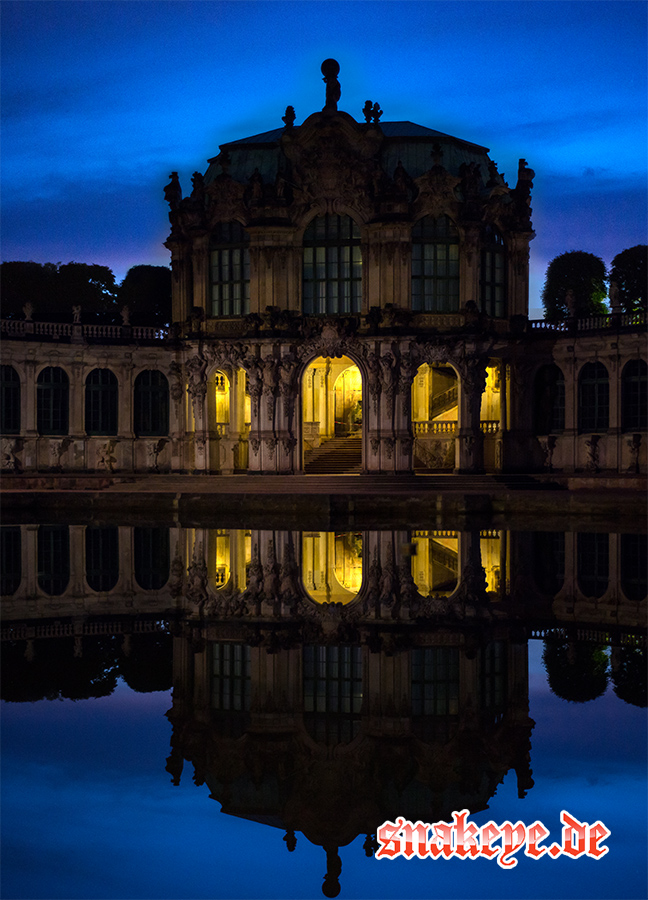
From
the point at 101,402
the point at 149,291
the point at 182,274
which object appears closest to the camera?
the point at 182,274

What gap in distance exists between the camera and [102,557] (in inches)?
852

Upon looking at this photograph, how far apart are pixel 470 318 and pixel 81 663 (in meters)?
35.3

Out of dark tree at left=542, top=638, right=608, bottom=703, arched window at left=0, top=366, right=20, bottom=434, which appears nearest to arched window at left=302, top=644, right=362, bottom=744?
dark tree at left=542, top=638, right=608, bottom=703

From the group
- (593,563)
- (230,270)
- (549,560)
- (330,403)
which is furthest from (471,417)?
(593,563)

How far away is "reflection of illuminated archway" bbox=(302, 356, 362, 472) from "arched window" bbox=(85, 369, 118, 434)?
899 cm

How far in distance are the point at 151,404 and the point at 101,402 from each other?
2.31 m

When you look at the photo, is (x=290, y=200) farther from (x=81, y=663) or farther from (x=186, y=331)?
(x=81, y=663)

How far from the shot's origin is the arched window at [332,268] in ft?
150

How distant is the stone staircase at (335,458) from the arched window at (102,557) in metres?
17.9

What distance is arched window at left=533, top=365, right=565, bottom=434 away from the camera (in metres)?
46.3

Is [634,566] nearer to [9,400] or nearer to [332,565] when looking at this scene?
[332,565]

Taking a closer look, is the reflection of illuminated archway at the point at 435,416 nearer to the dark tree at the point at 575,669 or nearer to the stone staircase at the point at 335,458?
the stone staircase at the point at 335,458

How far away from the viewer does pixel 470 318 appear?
44.4 meters

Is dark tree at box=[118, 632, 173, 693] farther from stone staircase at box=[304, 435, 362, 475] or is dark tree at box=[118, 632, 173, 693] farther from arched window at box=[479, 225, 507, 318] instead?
arched window at box=[479, 225, 507, 318]
